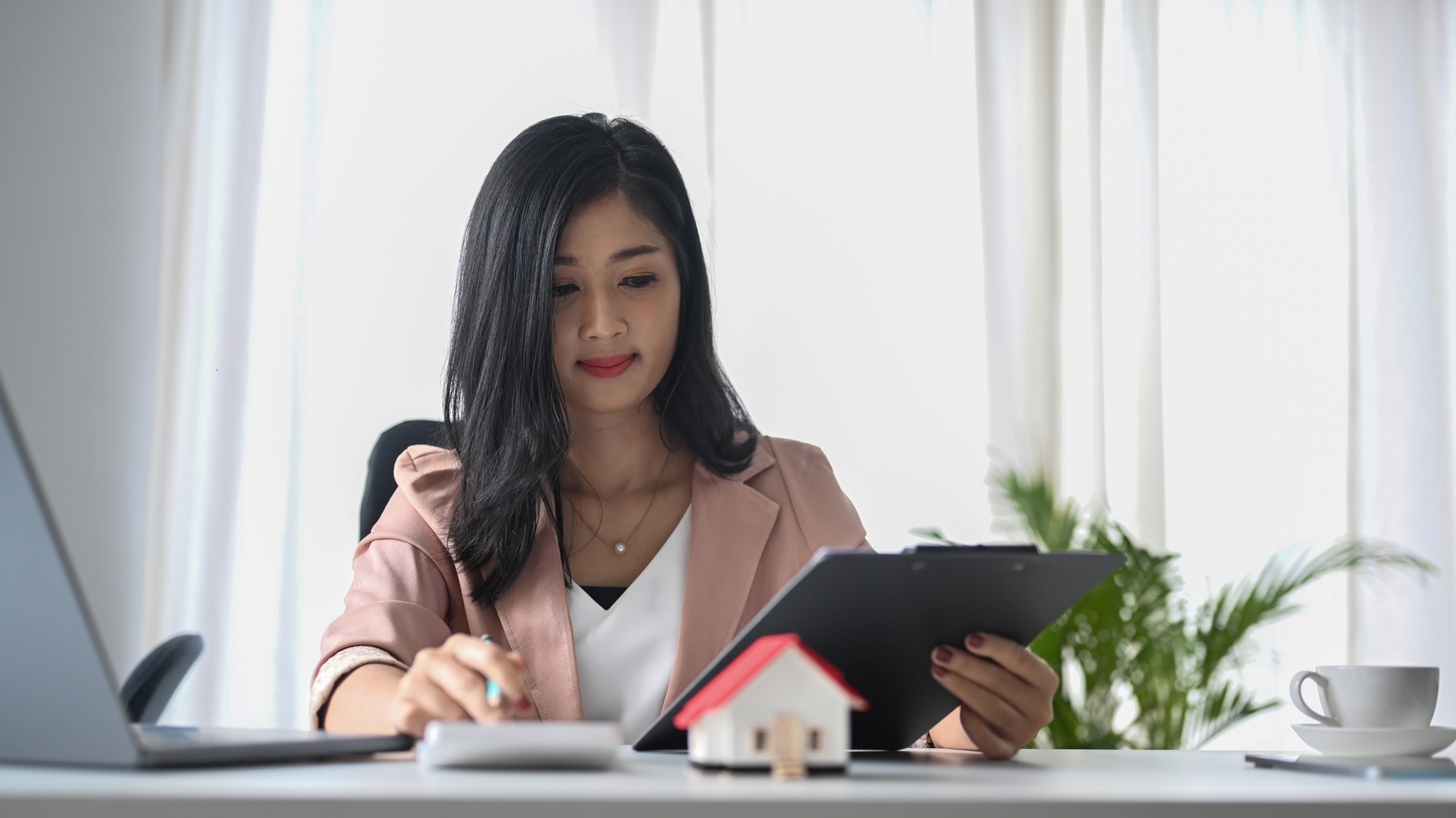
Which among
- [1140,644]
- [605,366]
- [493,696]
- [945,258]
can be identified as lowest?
[1140,644]

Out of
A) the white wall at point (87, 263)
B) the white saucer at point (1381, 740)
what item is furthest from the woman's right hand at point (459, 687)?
the white wall at point (87, 263)

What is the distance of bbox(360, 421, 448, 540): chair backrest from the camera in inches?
63.0

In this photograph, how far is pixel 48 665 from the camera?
23.6 inches

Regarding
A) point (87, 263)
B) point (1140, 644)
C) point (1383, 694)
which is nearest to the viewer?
point (1383, 694)

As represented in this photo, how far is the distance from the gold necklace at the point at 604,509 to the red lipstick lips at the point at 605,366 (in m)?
0.19

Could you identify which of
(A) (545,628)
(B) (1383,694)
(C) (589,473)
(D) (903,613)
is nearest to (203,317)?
(C) (589,473)

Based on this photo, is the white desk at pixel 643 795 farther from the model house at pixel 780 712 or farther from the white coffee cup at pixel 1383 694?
the white coffee cup at pixel 1383 694

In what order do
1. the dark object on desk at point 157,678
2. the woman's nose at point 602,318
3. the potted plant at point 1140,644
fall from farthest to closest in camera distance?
the potted plant at point 1140,644 → the woman's nose at point 602,318 → the dark object on desk at point 157,678

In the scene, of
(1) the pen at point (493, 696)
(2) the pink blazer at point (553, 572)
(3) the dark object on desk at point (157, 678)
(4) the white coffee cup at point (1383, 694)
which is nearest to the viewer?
(1) the pen at point (493, 696)

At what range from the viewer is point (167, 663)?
1.11 metres

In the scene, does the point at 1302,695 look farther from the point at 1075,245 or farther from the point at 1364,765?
the point at 1075,245

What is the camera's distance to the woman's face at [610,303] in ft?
4.88

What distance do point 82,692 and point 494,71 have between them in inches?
119

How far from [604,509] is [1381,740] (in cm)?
102
